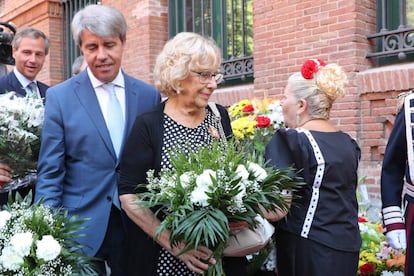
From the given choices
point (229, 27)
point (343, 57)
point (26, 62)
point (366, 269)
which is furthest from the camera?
point (229, 27)

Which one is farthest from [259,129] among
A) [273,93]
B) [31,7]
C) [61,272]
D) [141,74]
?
[31,7]

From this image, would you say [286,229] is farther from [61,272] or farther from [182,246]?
[61,272]

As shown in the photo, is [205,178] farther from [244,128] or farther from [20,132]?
[244,128]

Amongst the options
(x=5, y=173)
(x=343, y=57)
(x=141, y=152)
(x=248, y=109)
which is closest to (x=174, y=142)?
(x=141, y=152)

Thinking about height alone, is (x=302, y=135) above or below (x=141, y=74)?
below

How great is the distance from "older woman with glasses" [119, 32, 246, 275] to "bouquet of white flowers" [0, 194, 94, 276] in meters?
0.27

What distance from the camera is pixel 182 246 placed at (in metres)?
2.25

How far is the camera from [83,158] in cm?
261

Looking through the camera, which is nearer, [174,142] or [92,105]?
[174,142]

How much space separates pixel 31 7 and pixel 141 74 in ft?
16.2

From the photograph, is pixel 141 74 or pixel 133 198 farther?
pixel 141 74

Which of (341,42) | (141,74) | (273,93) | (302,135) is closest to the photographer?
(302,135)

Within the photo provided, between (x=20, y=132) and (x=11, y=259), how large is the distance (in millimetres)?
732

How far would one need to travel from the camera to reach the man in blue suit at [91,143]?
2.54 meters
